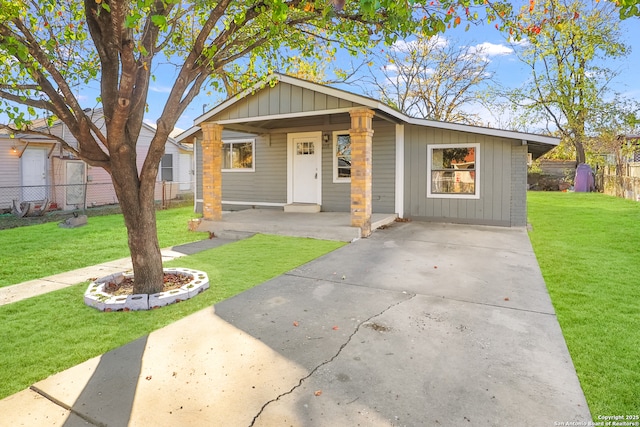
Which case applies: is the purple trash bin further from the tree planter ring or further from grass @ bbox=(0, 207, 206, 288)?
the tree planter ring

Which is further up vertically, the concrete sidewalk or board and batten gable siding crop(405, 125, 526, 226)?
board and batten gable siding crop(405, 125, 526, 226)

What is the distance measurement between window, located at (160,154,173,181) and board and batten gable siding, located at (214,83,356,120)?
11007mm

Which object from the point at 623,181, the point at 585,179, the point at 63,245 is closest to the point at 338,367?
the point at 63,245

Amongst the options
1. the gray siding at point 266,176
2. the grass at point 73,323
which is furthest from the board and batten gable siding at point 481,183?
the grass at point 73,323

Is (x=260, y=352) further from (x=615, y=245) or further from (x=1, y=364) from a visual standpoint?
(x=615, y=245)

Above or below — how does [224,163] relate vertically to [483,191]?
above

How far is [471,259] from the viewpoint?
19.6ft

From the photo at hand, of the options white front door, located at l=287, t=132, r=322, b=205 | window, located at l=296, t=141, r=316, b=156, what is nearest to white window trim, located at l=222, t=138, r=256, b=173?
white front door, located at l=287, t=132, r=322, b=205

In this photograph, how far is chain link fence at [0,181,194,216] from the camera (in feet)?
40.9

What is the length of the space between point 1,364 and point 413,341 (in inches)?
120

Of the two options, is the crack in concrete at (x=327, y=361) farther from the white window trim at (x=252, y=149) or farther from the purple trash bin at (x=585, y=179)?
the purple trash bin at (x=585, y=179)

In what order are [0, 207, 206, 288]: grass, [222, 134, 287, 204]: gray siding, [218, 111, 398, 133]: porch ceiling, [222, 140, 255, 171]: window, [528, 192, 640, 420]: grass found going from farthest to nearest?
[222, 140, 255, 171]: window → [222, 134, 287, 204]: gray siding → [218, 111, 398, 133]: porch ceiling → [0, 207, 206, 288]: grass → [528, 192, 640, 420]: grass

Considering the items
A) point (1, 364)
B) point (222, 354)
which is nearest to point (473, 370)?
point (222, 354)

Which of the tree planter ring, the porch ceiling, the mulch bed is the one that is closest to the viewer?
the tree planter ring
